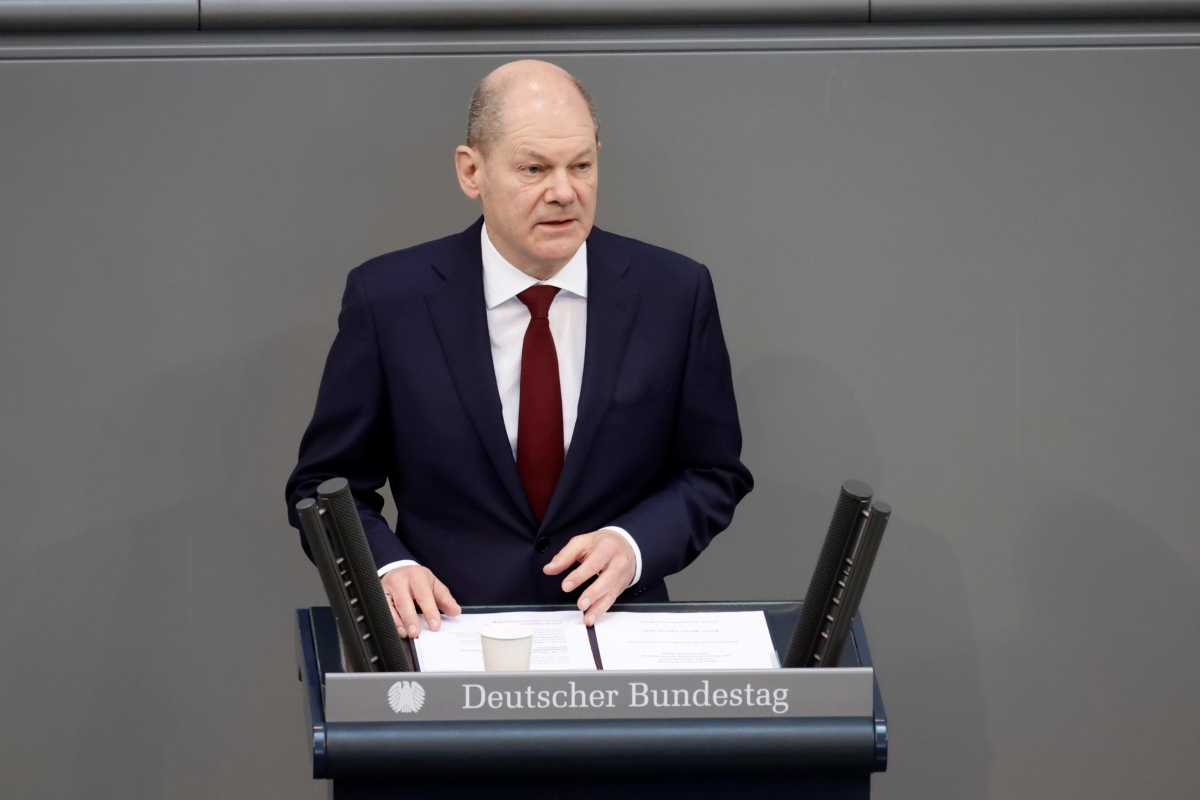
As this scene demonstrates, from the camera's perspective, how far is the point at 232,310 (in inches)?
125

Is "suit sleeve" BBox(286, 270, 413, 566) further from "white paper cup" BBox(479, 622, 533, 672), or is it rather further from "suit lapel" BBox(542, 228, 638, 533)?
"white paper cup" BBox(479, 622, 533, 672)

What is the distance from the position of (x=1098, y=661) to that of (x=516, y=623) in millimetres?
1983

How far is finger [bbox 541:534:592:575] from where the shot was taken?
199cm

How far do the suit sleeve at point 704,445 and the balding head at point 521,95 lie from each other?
40 centimetres

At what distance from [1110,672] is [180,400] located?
2226 mm

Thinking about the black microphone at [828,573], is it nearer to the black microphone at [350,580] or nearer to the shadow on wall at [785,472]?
the black microphone at [350,580]

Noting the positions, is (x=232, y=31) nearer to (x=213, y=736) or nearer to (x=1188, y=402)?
(x=213, y=736)

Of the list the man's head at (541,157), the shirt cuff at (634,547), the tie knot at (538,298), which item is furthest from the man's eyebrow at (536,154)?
the shirt cuff at (634,547)

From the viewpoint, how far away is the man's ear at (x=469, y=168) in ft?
7.63

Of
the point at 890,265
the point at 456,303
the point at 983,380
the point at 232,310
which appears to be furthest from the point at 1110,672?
the point at 232,310

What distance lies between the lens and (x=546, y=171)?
2207 millimetres

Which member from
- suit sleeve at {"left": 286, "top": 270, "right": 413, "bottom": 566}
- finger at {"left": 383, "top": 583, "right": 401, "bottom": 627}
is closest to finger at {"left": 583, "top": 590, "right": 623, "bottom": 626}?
finger at {"left": 383, "top": 583, "right": 401, "bottom": 627}

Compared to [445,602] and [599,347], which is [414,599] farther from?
[599,347]

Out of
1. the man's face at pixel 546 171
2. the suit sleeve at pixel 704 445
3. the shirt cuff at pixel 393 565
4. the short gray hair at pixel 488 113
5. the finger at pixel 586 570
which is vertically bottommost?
the finger at pixel 586 570
